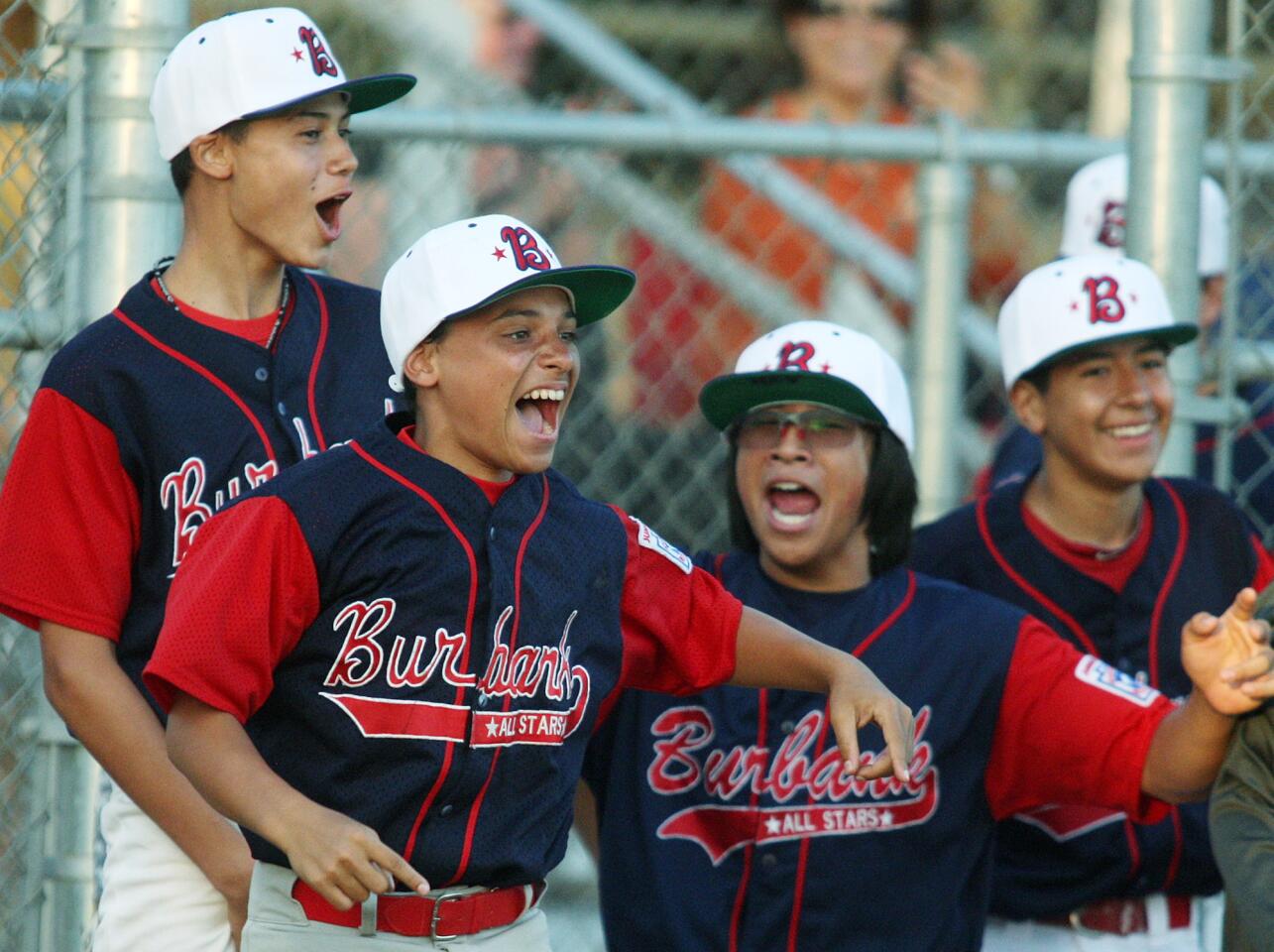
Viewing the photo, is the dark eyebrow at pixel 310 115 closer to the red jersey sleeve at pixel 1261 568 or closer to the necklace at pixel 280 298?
the necklace at pixel 280 298

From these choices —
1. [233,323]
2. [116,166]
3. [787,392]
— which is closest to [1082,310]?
[787,392]

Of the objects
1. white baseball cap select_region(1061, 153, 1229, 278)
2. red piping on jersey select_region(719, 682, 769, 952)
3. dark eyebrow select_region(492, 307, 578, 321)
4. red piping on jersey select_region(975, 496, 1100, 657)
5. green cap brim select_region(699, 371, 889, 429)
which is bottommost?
red piping on jersey select_region(719, 682, 769, 952)

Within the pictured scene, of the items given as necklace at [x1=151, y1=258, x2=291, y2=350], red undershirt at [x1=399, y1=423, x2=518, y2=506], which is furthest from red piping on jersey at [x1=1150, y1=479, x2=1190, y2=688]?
necklace at [x1=151, y1=258, x2=291, y2=350]

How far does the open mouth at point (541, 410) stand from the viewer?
8.77 feet

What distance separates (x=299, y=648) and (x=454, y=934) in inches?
16.6

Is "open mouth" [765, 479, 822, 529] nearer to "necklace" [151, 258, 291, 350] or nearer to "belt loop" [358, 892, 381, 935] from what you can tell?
"necklace" [151, 258, 291, 350]

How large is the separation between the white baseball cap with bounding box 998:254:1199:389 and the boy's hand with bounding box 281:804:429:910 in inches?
70.8

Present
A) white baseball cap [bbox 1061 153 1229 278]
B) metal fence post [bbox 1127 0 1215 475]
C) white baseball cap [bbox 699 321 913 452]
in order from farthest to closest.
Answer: white baseball cap [bbox 1061 153 1229 278] → metal fence post [bbox 1127 0 1215 475] → white baseball cap [bbox 699 321 913 452]

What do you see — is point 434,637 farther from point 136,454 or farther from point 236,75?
point 236,75

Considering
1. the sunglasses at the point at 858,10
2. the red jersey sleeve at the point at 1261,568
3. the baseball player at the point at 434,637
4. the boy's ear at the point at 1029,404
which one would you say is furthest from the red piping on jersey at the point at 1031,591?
the sunglasses at the point at 858,10

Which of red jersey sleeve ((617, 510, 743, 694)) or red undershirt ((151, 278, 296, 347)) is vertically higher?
red undershirt ((151, 278, 296, 347))

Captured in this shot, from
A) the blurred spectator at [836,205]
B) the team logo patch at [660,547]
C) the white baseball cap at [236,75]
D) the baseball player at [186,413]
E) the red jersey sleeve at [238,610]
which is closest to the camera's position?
the red jersey sleeve at [238,610]

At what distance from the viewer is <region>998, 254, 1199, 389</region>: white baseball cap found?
353 centimetres

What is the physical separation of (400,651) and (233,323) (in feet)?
2.34
